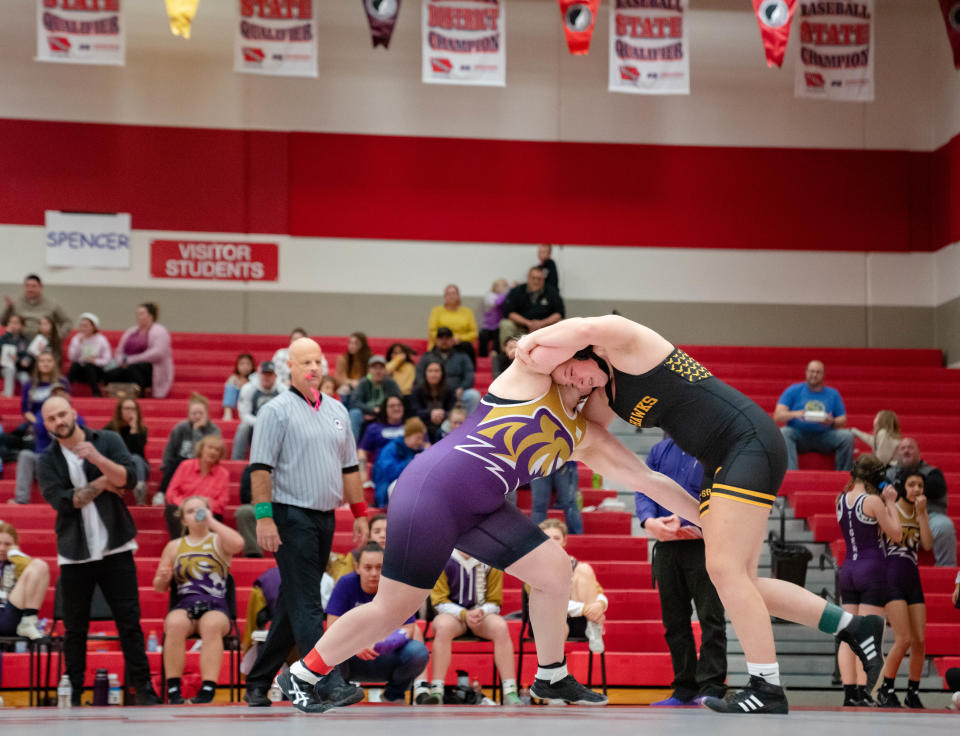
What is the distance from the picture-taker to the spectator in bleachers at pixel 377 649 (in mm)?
7023

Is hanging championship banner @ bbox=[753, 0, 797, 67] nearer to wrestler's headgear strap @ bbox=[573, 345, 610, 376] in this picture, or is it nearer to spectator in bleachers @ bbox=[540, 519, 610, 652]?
spectator in bleachers @ bbox=[540, 519, 610, 652]

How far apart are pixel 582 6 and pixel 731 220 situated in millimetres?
4438

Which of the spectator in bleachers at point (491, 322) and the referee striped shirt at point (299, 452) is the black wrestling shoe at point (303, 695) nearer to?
the referee striped shirt at point (299, 452)

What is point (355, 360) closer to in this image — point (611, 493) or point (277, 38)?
point (611, 493)

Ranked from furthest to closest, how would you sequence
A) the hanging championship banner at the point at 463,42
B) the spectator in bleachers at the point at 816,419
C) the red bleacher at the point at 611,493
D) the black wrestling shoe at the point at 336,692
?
the hanging championship banner at the point at 463,42 → the spectator in bleachers at the point at 816,419 → the red bleacher at the point at 611,493 → the black wrestling shoe at the point at 336,692

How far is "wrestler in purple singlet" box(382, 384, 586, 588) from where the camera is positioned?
446 centimetres

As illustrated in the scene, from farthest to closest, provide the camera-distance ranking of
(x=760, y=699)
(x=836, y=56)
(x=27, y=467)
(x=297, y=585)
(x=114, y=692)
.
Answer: (x=836, y=56) < (x=27, y=467) < (x=114, y=692) < (x=297, y=585) < (x=760, y=699)

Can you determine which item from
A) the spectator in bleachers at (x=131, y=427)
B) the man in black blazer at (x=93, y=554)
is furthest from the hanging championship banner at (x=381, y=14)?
the man in black blazer at (x=93, y=554)

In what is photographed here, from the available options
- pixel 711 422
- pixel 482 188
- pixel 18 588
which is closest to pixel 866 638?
pixel 711 422

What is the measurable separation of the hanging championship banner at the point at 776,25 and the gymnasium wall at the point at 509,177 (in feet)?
10.5

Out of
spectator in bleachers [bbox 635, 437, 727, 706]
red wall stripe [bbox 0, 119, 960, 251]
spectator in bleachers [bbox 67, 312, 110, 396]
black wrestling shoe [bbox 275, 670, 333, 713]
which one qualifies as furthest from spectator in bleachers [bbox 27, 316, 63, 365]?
black wrestling shoe [bbox 275, 670, 333, 713]

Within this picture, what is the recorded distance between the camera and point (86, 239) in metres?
15.6

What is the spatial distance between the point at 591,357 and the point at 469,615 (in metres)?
3.58

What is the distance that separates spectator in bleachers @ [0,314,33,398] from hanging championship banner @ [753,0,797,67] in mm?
8123
